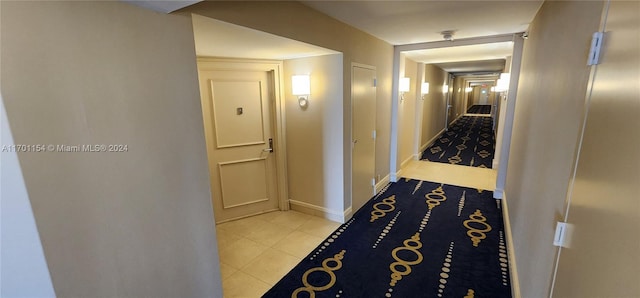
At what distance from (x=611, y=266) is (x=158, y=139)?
6.27ft

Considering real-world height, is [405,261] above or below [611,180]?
below

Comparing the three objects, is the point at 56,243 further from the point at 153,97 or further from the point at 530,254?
the point at 530,254

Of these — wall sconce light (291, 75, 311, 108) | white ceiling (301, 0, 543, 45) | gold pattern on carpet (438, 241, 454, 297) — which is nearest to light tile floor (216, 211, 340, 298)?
gold pattern on carpet (438, 241, 454, 297)

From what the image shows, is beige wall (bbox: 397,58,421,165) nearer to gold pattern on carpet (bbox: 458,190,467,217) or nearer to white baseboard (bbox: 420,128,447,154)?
white baseboard (bbox: 420,128,447,154)

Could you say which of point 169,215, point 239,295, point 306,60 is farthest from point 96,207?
point 306,60

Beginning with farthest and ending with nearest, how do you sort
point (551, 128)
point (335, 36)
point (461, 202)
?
point (461, 202) → point (335, 36) → point (551, 128)

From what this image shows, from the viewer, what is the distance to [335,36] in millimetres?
2838

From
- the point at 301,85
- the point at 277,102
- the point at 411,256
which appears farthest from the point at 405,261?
the point at 277,102

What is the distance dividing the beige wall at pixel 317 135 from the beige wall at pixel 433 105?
13.0 feet

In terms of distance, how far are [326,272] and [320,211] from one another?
3.79 feet

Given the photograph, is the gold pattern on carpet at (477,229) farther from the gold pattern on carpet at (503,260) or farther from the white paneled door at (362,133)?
the white paneled door at (362,133)

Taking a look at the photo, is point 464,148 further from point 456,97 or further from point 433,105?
point 456,97

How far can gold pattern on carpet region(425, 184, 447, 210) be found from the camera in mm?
3889

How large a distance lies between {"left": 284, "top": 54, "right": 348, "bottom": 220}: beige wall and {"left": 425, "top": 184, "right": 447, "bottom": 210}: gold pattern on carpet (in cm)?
142
